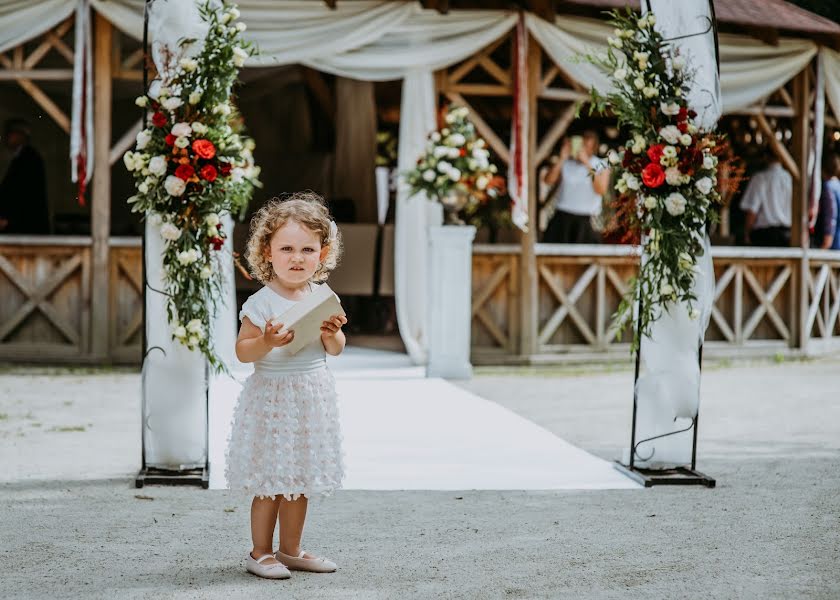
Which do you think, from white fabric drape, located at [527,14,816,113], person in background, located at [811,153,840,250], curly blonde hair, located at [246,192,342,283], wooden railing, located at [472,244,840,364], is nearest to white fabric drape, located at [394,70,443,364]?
wooden railing, located at [472,244,840,364]

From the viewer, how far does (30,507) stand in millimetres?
5355

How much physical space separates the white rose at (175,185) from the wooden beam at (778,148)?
9.10 metres

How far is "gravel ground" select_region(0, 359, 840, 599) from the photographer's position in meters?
4.12

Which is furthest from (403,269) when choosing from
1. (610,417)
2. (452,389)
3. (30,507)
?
(30,507)

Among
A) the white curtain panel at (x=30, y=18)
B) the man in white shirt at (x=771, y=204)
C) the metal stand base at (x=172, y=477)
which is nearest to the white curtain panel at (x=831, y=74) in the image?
the man in white shirt at (x=771, y=204)

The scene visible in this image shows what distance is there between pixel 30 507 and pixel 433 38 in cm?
751

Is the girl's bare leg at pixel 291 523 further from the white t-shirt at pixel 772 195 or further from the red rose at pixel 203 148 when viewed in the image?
the white t-shirt at pixel 772 195

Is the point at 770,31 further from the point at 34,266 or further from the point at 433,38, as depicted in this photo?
the point at 34,266

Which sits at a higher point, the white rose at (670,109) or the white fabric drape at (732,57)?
the white fabric drape at (732,57)

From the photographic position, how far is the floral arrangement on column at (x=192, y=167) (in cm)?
581

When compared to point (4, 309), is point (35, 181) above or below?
above

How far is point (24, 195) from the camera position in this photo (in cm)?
1209

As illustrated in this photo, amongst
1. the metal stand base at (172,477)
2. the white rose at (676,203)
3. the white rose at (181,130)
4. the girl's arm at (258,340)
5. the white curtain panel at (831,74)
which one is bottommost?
the metal stand base at (172,477)

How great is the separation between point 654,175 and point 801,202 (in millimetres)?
8367
